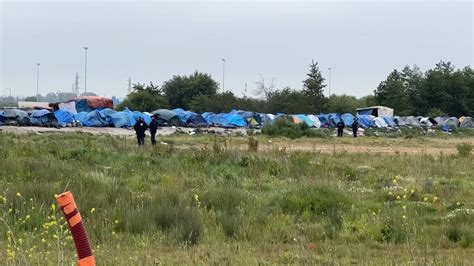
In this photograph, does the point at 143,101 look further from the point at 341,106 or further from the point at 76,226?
the point at 76,226

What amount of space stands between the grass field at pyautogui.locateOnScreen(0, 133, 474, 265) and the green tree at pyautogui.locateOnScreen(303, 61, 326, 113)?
231 ft

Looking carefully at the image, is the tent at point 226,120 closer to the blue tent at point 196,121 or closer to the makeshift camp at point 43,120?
the blue tent at point 196,121

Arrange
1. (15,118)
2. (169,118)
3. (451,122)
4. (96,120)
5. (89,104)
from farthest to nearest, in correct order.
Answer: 1. (451,122)
2. (89,104)
3. (169,118)
4. (96,120)
5. (15,118)

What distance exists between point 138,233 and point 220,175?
625cm

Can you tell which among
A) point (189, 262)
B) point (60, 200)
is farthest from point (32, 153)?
point (60, 200)

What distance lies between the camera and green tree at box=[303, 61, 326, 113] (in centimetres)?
→ 8500

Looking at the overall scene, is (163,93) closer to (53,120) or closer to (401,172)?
(53,120)

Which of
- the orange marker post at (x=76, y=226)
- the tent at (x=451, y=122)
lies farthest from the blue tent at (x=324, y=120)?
the orange marker post at (x=76, y=226)

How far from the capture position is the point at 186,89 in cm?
8769

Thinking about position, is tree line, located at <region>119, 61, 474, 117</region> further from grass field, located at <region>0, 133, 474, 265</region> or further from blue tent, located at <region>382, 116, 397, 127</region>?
grass field, located at <region>0, 133, 474, 265</region>

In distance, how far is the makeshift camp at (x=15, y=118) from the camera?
170 ft

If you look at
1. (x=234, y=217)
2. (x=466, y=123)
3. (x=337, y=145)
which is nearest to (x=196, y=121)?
(x=337, y=145)

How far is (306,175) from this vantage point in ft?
46.8

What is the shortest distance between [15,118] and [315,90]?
46823 mm
